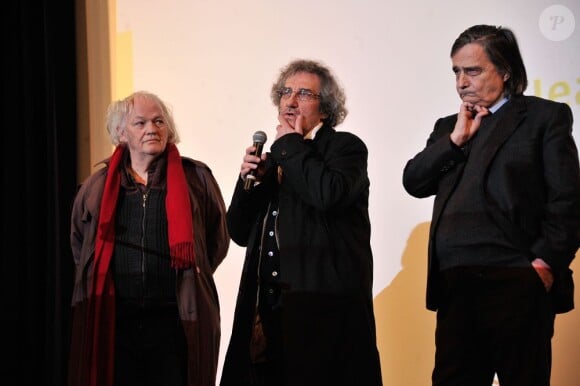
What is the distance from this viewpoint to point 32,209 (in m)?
4.18

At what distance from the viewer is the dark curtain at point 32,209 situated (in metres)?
4.11

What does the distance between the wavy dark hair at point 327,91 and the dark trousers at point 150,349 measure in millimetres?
961

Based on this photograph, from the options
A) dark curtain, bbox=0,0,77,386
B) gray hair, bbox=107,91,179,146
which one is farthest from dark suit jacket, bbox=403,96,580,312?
dark curtain, bbox=0,0,77,386

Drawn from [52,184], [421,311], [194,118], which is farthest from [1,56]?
[421,311]

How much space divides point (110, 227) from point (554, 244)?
1630 millimetres

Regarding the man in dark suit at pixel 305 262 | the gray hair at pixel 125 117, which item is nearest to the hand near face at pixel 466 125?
the man in dark suit at pixel 305 262

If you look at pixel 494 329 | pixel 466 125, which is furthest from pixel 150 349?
pixel 466 125

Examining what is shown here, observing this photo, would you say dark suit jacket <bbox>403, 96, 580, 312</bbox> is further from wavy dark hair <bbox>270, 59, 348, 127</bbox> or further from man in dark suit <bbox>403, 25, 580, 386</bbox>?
wavy dark hair <bbox>270, 59, 348, 127</bbox>

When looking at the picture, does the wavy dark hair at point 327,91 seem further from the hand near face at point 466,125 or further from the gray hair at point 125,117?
the gray hair at point 125,117

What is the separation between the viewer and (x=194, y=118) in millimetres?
4234

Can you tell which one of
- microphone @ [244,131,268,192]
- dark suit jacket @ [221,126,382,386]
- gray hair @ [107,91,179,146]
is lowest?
dark suit jacket @ [221,126,382,386]

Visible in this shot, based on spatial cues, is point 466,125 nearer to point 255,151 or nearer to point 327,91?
point 327,91

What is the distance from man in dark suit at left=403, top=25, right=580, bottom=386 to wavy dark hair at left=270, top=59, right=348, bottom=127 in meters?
0.39

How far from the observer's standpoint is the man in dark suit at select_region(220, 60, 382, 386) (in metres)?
2.44
